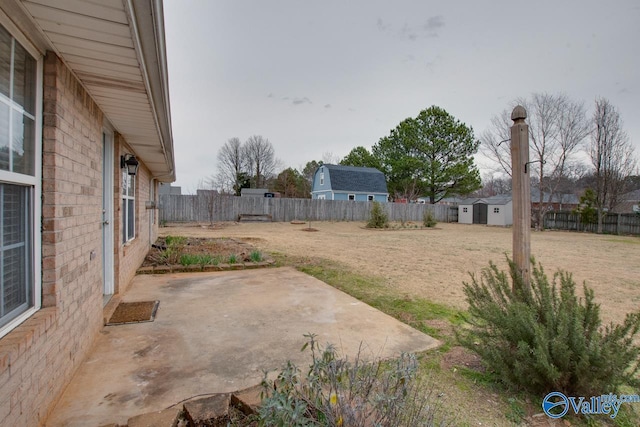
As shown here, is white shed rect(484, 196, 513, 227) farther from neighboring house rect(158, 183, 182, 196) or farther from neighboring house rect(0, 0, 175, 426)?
neighboring house rect(0, 0, 175, 426)

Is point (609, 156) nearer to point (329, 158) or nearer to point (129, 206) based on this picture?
point (129, 206)

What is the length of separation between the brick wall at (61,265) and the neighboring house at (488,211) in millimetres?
28946

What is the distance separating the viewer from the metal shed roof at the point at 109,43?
60.9 inches

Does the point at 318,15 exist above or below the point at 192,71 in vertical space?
above

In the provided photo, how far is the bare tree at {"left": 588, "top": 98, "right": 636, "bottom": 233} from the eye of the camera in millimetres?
20094

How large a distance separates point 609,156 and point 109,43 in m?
27.0

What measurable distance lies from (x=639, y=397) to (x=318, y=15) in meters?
8.76

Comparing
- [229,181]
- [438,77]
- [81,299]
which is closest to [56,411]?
[81,299]

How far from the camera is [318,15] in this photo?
8023 millimetres

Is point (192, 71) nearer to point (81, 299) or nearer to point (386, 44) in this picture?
point (386, 44)

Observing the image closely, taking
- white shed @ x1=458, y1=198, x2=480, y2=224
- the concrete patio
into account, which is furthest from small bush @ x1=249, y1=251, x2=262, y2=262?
white shed @ x1=458, y1=198, x2=480, y2=224

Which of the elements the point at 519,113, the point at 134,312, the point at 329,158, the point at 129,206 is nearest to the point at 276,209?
the point at 129,206

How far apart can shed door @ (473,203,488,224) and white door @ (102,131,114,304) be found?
97.5ft

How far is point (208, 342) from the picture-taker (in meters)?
2.98
